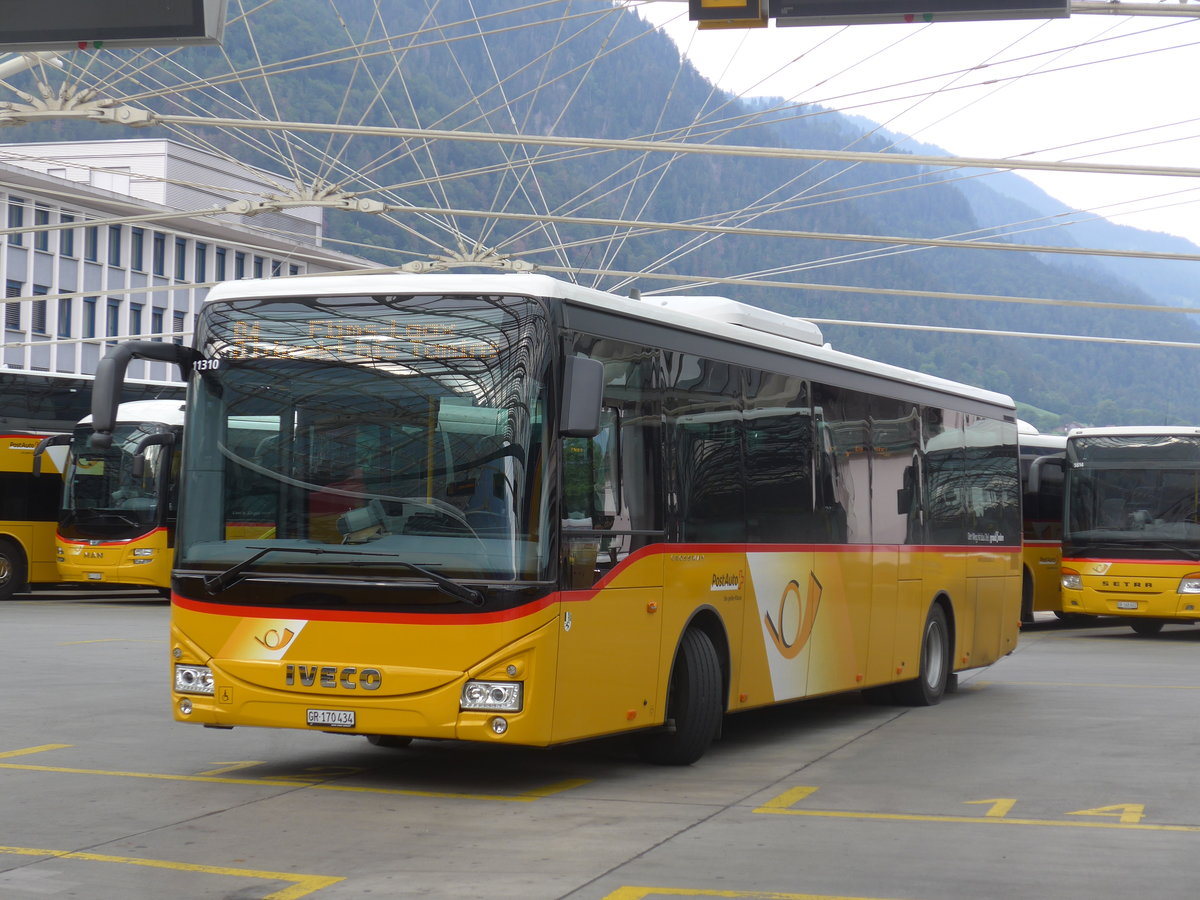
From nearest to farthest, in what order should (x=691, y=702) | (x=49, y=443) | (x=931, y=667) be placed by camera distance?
(x=691, y=702), (x=931, y=667), (x=49, y=443)

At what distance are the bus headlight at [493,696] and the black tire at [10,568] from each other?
24.3 metres

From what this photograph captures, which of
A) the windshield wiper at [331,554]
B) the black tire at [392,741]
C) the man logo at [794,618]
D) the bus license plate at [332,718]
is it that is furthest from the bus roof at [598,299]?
the black tire at [392,741]

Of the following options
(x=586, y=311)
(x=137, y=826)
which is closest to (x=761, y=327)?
(x=586, y=311)

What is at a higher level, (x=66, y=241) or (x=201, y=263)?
(x=201, y=263)

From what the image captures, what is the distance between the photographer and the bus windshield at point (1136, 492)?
24906 mm

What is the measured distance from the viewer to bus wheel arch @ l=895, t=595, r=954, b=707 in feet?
48.5

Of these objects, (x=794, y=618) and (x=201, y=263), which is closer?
(x=794, y=618)

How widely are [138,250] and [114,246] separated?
6.86 feet

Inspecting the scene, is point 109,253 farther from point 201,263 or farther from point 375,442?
point 375,442

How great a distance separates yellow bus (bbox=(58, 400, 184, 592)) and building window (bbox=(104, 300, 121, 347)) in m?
53.1

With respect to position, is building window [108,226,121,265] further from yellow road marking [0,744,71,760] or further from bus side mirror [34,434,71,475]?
yellow road marking [0,744,71,760]

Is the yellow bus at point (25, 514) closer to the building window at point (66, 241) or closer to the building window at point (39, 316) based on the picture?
the building window at point (39, 316)

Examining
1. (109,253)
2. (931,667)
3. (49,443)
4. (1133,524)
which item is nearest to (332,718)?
(931,667)

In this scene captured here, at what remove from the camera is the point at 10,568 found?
30.9 meters
